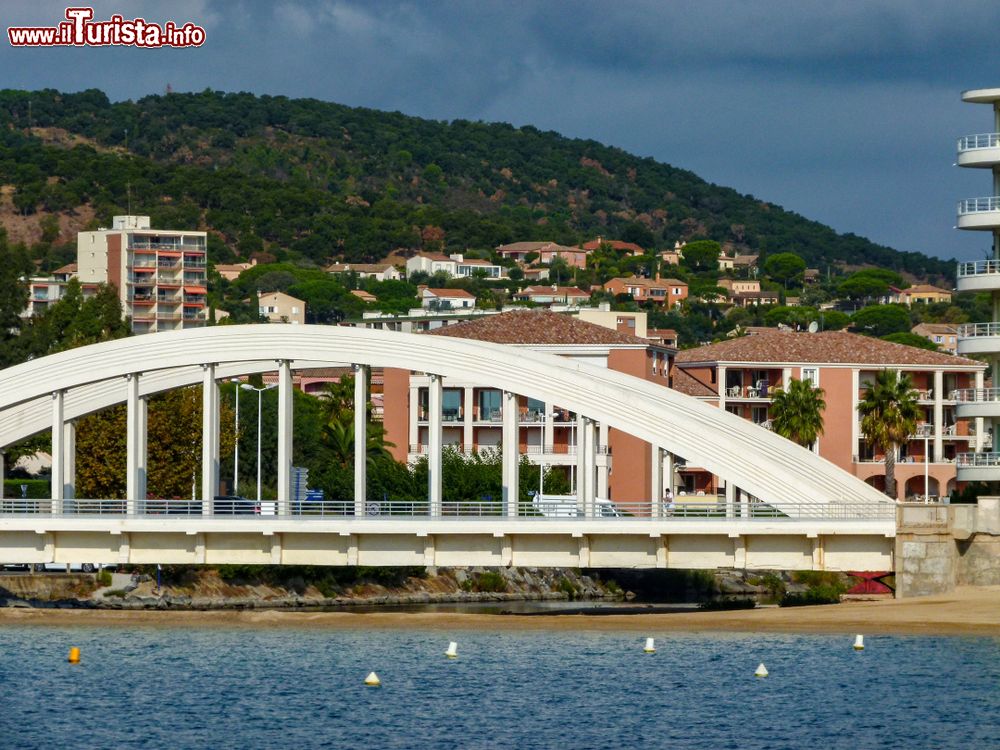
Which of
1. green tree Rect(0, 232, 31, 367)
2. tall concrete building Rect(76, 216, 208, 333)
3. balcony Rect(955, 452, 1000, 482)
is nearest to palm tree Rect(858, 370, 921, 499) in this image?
balcony Rect(955, 452, 1000, 482)

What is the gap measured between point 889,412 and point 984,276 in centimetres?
2435

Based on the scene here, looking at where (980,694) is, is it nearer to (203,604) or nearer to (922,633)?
(922,633)

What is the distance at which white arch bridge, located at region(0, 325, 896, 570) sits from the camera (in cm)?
6856

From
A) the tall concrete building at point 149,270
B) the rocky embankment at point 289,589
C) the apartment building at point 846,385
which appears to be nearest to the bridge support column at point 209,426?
the rocky embankment at point 289,589

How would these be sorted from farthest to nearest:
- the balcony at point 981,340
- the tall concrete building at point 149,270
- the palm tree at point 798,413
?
the tall concrete building at point 149,270, the palm tree at point 798,413, the balcony at point 981,340

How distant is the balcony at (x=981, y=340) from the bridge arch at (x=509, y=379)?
14.2 metres

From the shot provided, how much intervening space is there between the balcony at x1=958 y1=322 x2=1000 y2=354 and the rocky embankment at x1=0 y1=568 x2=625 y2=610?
19275 millimetres

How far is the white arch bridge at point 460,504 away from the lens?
→ 225 ft

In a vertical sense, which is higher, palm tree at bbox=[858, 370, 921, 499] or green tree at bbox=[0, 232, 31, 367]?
green tree at bbox=[0, 232, 31, 367]

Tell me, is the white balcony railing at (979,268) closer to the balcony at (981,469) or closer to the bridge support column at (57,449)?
the balcony at (981,469)

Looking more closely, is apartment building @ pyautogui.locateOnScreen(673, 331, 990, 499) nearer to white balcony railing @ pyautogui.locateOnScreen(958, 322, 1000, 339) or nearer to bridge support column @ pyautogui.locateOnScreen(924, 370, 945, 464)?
bridge support column @ pyautogui.locateOnScreen(924, 370, 945, 464)

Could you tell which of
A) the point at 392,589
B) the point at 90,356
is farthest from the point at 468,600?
the point at 90,356

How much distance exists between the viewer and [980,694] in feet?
183

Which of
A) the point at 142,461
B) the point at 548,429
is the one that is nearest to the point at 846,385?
the point at 548,429
